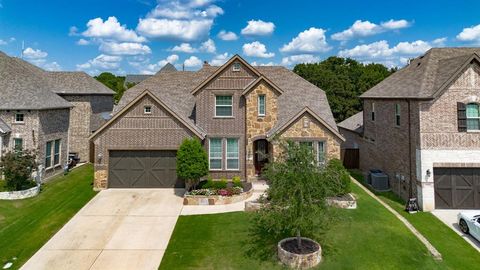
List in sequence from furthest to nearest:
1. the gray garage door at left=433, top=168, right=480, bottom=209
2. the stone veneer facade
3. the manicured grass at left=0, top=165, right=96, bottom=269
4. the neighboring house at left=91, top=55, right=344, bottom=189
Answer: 1. the stone veneer facade
2. the neighboring house at left=91, top=55, right=344, bottom=189
3. the gray garage door at left=433, top=168, right=480, bottom=209
4. the manicured grass at left=0, top=165, right=96, bottom=269

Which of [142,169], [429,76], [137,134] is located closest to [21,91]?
[137,134]

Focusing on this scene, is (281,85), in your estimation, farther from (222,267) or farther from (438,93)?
(222,267)

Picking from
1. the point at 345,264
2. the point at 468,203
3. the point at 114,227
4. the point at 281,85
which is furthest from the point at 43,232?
the point at 468,203

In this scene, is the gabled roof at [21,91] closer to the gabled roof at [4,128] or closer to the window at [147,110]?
the gabled roof at [4,128]

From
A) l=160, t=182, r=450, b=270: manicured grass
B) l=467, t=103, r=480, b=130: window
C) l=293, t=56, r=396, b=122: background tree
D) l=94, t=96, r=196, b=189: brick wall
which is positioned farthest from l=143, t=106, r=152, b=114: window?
l=293, t=56, r=396, b=122: background tree

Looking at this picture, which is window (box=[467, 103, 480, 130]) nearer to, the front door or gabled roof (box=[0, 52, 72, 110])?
the front door

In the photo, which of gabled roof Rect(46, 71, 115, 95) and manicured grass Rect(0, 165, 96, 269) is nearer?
manicured grass Rect(0, 165, 96, 269)
